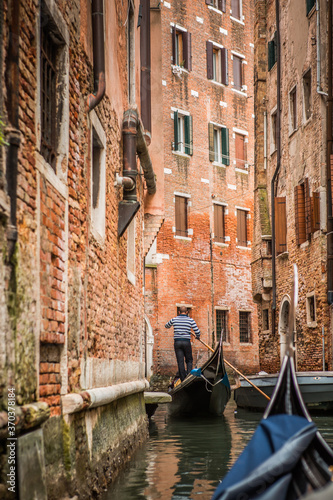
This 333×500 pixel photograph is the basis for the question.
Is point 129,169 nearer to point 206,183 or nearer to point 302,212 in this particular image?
point 302,212

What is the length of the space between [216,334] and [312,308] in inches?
318

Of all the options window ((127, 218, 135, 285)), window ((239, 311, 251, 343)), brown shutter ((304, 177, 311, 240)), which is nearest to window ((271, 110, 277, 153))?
brown shutter ((304, 177, 311, 240))

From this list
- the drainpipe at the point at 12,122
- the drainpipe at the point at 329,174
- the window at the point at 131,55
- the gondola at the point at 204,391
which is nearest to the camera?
the drainpipe at the point at 12,122

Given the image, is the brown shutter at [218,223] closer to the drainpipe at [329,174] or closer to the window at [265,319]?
the window at [265,319]

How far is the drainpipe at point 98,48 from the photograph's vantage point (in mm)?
5779

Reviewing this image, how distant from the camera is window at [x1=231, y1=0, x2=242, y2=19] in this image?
25250 mm

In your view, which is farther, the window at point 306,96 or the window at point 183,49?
the window at point 183,49

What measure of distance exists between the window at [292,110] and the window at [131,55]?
8.17 metres

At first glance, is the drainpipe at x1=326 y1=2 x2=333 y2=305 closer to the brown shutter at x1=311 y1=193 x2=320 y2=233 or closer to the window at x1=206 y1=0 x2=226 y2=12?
the brown shutter at x1=311 y1=193 x2=320 y2=233

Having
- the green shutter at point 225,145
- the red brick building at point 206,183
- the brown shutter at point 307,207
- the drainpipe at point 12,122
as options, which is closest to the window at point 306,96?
the brown shutter at point 307,207

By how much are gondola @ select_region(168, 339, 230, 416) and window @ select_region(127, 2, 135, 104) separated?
4.51 m

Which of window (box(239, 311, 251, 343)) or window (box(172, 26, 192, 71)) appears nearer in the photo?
window (box(172, 26, 192, 71))

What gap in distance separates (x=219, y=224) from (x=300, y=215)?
8.32 metres

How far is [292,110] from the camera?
1691 centimetres
